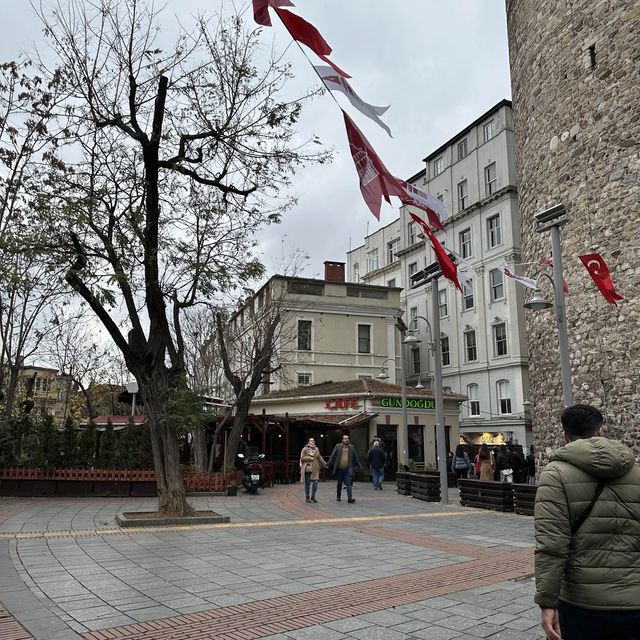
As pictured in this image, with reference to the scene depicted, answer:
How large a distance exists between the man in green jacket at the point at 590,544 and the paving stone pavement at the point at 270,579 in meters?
2.37

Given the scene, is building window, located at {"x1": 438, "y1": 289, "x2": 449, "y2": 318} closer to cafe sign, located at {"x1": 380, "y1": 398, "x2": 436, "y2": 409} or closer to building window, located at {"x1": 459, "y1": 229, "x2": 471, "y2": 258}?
building window, located at {"x1": 459, "y1": 229, "x2": 471, "y2": 258}

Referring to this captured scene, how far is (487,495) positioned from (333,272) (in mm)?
27156

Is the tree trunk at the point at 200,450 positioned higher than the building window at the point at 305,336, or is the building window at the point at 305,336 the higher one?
the building window at the point at 305,336

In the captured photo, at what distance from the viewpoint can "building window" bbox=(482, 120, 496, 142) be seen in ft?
123

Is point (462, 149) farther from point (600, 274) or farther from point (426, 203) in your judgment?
point (426, 203)

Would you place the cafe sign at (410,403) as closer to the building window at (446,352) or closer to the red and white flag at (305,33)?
the building window at (446,352)

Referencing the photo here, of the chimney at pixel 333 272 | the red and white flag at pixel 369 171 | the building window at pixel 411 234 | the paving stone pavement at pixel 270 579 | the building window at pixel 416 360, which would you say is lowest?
the paving stone pavement at pixel 270 579

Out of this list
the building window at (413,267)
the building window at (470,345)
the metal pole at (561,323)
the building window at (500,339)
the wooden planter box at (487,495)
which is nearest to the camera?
the metal pole at (561,323)

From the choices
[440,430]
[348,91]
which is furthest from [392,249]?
[348,91]

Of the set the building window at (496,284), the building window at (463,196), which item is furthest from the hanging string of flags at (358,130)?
the building window at (463,196)

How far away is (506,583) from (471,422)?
30.5m

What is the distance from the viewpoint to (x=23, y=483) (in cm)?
1655

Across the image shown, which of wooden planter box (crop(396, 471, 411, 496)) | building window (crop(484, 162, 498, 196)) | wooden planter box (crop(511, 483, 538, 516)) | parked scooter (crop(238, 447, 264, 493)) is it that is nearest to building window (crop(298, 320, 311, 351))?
building window (crop(484, 162, 498, 196))

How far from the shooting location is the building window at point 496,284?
36094mm
